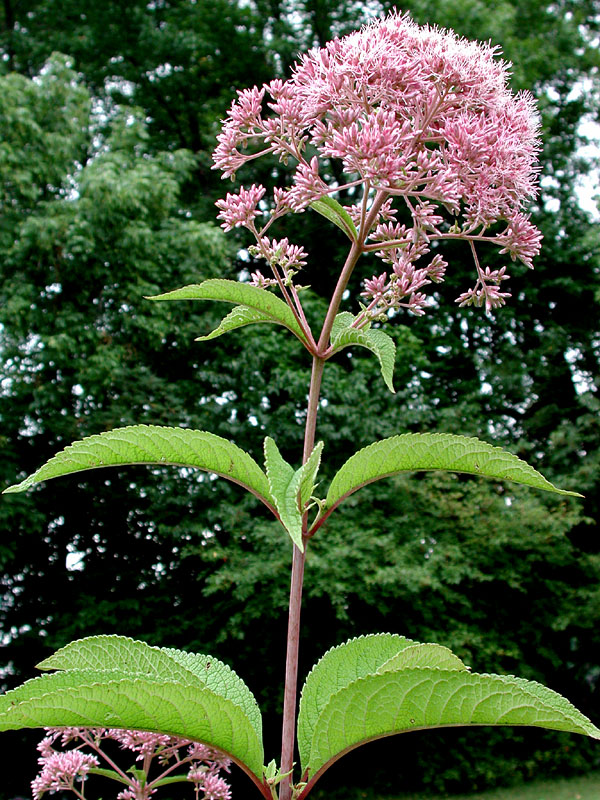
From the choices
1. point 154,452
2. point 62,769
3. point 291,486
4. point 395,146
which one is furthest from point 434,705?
point 62,769

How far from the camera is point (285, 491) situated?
866 mm

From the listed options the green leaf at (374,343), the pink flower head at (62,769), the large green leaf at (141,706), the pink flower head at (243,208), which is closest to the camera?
the large green leaf at (141,706)

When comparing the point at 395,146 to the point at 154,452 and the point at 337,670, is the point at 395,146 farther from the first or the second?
the point at 337,670

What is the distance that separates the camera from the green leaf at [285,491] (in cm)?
80

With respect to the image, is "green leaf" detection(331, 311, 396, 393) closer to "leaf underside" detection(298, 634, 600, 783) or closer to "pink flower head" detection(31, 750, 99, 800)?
"leaf underside" detection(298, 634, 600, 783)

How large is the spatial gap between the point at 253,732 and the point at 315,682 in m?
0.15

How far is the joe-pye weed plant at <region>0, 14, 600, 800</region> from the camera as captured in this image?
28.3 inches

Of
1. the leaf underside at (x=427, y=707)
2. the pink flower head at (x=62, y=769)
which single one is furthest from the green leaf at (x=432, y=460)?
the pink flower head at (x=62, y=769)

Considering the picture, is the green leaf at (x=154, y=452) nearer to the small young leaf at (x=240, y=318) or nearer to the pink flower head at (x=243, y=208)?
the small young leaf at (x=240, y=318)

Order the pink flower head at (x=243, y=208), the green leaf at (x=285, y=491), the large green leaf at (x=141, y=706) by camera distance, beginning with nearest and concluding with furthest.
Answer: the large green leaf at (x=141, y=706) < the green leaf at (x=285, y=491) < the pink flower head at (x=243, y=208)

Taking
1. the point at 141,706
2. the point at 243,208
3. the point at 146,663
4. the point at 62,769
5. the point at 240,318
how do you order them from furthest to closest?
1. the point at 62,769
2. the point at 243,208
3. the point at 240,318
4. the point at 146,663
5. the point at 141,706

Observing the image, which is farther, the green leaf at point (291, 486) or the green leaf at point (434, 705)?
the green leaf at point (291, 486)

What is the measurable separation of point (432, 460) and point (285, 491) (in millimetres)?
183

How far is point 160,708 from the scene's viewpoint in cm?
70
